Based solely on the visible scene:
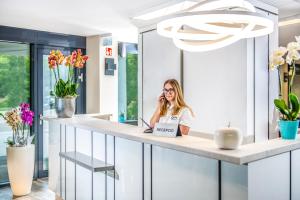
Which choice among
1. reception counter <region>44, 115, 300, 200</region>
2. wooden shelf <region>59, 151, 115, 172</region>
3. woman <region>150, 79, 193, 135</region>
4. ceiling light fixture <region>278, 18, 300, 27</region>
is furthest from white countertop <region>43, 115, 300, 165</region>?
ceiling light fixture <region>278, 18, 300, 27</region>

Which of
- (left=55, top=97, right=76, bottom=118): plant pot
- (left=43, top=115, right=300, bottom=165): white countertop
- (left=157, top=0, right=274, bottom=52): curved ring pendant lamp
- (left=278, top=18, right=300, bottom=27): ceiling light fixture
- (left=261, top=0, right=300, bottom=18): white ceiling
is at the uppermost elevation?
(left=278, top=18, right=300, bottom=27): ceiling light fixture

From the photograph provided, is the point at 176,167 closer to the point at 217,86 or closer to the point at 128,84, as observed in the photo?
the point at 217,86

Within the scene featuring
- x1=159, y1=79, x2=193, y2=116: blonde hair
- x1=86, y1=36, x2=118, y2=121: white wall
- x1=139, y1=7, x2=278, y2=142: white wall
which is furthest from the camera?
x1=86, y1=36, x2=118, y2=121: white wall

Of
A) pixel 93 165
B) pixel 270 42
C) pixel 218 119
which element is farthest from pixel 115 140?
pixel 270 42

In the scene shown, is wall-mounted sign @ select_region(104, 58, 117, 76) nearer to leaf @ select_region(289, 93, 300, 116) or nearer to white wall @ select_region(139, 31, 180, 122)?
white wall @ select_region(139, 31, 180, 122)

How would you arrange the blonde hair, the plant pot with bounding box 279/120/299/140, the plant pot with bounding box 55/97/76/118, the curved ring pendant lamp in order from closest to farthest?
1. the curved ring pendant lamp
2. the plant pot with bounding box 279/120/299/140
3. the blonde hair
4. the plant pot with bounding box 55/97/76/118

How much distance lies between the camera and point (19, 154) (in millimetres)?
4367

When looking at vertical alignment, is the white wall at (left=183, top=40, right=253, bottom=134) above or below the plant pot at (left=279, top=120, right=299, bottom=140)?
above

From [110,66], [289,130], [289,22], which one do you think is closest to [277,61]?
[289,130]

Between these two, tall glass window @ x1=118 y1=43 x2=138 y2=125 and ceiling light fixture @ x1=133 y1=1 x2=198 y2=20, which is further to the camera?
tall glass window @ x1=118 y1=43 x2=138 y2=125

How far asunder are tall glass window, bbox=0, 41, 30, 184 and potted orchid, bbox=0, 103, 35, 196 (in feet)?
2.12

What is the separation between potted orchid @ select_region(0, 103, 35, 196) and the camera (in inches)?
172

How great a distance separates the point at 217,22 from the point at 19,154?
335cm

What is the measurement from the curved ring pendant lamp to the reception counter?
2.73 feet
